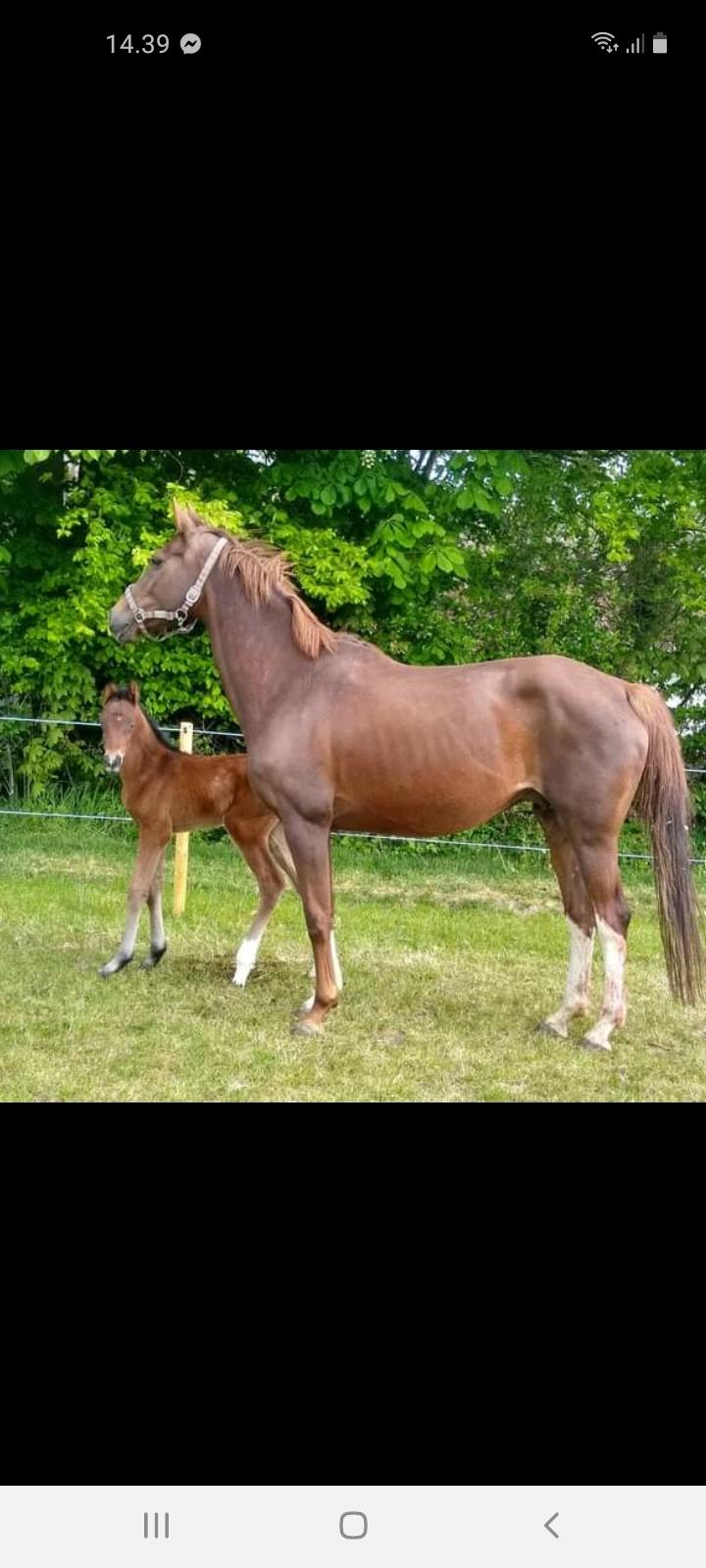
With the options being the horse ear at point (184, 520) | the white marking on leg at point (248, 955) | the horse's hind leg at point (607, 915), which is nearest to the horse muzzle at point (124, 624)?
the horse ear at point (184, 520)

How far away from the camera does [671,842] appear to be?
4992 mm

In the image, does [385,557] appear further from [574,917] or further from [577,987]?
[577,987]

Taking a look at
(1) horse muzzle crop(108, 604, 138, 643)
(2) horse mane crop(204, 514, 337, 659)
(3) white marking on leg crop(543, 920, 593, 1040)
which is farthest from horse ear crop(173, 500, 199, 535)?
(3) white marking on leg crop(543, 920, 593, 1040)

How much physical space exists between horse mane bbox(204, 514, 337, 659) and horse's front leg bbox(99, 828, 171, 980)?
1.50 m

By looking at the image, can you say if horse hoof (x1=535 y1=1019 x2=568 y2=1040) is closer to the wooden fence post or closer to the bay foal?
the bay foal

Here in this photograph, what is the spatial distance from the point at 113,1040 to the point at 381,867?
17.0 feet

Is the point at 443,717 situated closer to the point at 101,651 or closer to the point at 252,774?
the point at 252,774

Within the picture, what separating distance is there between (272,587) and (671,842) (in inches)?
88.2

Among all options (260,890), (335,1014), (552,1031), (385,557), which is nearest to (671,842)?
(552,1031)

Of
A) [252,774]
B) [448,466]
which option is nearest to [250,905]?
[252,774]

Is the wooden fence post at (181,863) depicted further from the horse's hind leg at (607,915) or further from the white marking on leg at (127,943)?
the horse's hind leg at (607,915)

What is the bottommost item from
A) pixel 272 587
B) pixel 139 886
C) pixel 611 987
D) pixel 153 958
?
pixel 153 958

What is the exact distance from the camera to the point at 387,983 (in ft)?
19.6

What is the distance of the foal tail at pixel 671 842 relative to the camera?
4.92 meters
